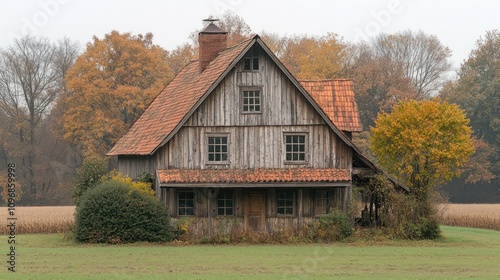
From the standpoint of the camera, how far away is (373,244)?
39719 millimetres

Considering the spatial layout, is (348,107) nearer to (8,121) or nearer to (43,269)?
(43,269)

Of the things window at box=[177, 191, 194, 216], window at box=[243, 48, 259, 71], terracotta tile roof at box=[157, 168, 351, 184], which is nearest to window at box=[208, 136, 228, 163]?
terracotta tile roof at box=[157, 168, 351, 184]

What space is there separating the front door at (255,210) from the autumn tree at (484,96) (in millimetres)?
45742

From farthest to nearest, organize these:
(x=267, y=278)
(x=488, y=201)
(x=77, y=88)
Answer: (x=488, y=201) → (x=77, y=88) → (x=267, y=278)

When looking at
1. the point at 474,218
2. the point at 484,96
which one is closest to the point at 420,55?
the point at 484,96

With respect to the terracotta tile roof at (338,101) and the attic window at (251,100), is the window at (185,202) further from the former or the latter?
the terracotta tile roof at (338,101)

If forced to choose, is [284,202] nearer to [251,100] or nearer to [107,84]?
[251,100]

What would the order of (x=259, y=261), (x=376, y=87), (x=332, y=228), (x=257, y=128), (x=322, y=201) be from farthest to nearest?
(x=376, y=87)
(x=322, y=201)
(x=257, y=128)
(x=332, y=228)
(x=259, y=261)

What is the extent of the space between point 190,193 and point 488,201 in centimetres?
5498

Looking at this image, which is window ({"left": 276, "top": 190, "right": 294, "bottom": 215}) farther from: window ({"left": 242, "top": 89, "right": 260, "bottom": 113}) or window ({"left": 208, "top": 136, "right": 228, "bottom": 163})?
Answer: window ({"left": 242, "top": 89, "right": 260, "bottom": 113})

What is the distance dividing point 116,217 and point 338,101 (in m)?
12.4

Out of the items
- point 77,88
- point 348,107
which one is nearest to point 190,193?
point 348,107

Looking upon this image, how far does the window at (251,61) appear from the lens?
41.9m

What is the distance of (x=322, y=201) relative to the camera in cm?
4262
